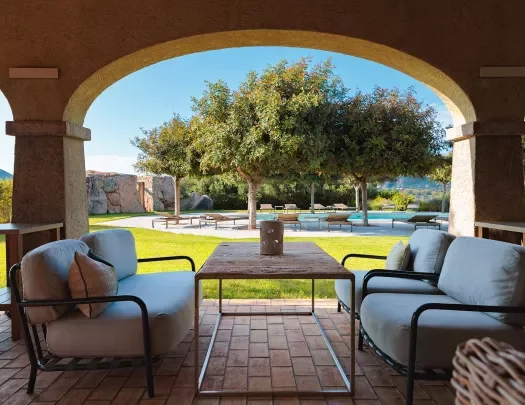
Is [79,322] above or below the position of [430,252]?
below

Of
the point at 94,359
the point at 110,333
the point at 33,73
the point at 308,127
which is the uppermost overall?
the point at 308,127

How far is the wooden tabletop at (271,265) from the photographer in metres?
→ 2.23

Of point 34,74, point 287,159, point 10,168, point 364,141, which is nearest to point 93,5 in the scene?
point 34,74

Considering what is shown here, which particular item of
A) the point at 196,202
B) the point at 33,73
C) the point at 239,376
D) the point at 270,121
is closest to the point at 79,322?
the point at 239,376

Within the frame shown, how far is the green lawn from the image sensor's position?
15.4 ft

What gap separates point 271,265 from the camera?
2.49 meters

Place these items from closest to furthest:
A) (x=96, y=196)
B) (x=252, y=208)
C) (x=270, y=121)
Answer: (x=270, y=121) → (x=252, y=208) → (x=96, y=196)

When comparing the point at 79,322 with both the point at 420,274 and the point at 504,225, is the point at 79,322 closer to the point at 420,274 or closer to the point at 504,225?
the point at 420,274

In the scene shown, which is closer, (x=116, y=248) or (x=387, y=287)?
(x=387, y=287)

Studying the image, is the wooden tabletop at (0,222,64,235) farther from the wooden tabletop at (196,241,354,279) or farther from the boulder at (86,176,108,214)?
the boulder at (86,176,108,214)

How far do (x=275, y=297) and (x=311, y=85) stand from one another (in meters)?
9.20

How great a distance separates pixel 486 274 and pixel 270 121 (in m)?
9.26

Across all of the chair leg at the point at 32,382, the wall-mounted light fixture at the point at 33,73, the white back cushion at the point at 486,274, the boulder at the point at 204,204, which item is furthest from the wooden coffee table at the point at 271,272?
the boulder at the point at 204,204

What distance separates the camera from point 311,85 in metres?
12.2
